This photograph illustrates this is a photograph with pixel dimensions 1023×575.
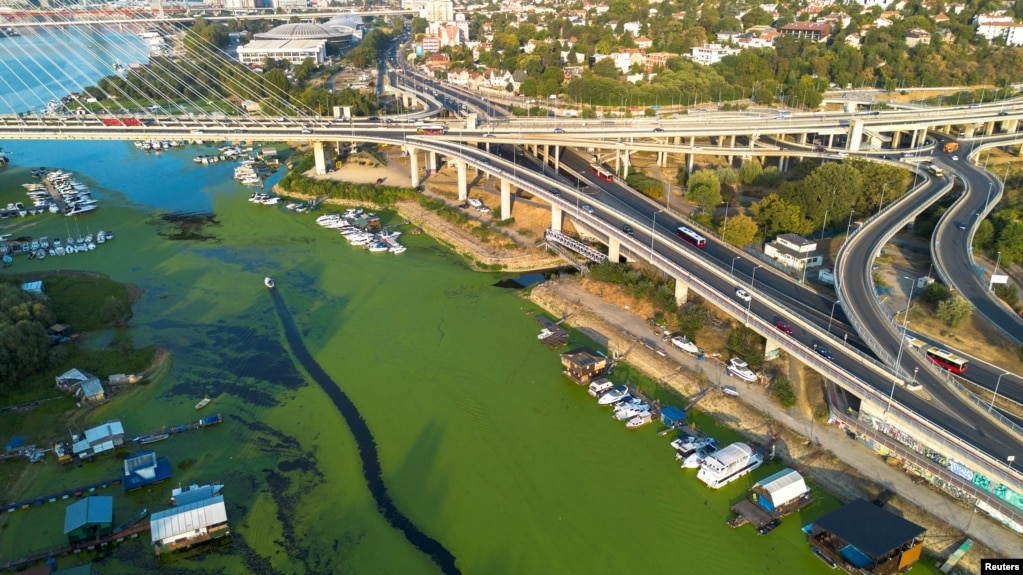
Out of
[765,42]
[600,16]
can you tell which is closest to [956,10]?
[765,42]

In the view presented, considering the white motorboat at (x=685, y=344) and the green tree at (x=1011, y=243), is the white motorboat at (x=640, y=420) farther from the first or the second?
the green tree at (x=1011, y=243)

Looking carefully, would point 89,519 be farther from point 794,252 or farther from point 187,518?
point 794,252

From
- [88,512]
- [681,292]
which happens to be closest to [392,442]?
[88,512]

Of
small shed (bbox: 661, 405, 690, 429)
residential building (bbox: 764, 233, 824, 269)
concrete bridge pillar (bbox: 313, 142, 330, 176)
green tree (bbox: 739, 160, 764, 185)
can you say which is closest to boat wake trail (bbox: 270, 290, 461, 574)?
small shed (bbox: 661, 405, 690, 429)

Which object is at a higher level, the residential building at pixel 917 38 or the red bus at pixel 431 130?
the residential building at pixel 917 38

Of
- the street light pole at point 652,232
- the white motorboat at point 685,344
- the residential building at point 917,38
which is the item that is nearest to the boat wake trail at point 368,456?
the white motorboat at point 685,344

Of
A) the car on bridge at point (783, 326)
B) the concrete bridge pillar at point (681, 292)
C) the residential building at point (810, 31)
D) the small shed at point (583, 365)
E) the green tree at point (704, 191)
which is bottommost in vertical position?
the small shed at point (583, 365)
